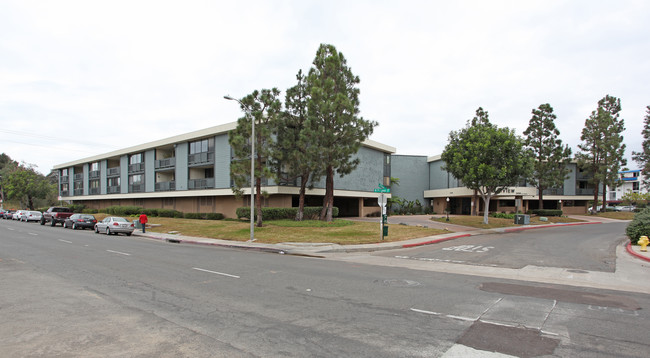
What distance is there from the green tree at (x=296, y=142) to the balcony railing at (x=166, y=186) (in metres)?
16.6

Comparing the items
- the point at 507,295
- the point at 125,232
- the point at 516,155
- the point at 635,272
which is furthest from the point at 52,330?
the point at 516,155

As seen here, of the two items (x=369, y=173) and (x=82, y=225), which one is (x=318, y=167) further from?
(x=82, y=225)

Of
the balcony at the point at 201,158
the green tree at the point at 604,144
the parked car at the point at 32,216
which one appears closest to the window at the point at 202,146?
the balcony at the point at 201,158

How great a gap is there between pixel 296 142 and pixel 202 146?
14613mm

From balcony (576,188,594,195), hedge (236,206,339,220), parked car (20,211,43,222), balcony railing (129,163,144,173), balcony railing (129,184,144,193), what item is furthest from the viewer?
balcony (576,188,594,195)

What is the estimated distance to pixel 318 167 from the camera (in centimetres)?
2600

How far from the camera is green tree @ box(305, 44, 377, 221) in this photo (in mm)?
24844

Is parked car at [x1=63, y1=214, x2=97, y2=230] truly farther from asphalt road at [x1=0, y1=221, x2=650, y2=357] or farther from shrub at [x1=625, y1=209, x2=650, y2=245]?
shrub at [x1=625, y1=209, x2=650, y2=245]

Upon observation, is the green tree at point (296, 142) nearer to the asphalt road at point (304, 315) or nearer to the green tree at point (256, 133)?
the green tree at point (256, 133)

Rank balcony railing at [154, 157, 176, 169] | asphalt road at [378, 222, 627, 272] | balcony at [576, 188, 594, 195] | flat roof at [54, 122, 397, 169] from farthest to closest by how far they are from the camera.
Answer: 1. balcony at [576, 188, 594, 195]
2. balcony railing at [154, 157, 176, 169]
3. flat roof at [54, 122, 397, 169]
4. asphalt road at [378, 222, 627, 272]

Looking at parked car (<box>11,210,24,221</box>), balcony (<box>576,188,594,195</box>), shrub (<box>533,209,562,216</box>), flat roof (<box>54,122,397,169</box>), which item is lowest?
parked car (<box>11,210,24,221</box>)

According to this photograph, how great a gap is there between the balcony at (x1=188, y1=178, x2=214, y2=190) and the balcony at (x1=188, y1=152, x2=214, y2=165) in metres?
1.74

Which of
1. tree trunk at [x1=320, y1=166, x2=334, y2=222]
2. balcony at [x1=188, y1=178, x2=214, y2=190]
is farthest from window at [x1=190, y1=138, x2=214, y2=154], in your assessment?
tree trunk at [x1=320, y1=166, x2=334, y2=222]

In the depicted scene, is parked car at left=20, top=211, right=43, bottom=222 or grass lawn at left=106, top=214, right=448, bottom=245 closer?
grass lawn at left=106, top=214, right=448, bottom=245
